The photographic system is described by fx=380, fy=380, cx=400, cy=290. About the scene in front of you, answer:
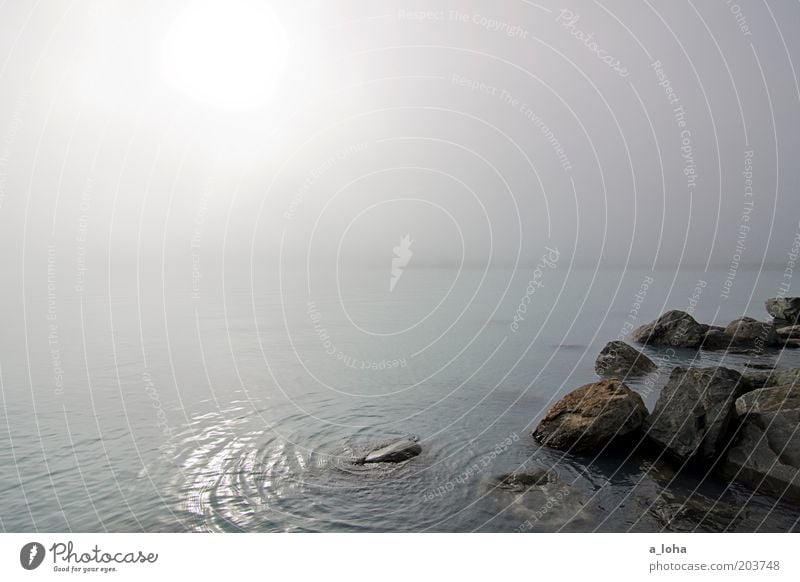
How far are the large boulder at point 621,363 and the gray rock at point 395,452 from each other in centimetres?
2015

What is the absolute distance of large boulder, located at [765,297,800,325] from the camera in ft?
163

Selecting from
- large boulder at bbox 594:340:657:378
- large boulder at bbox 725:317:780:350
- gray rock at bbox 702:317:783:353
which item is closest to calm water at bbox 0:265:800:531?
large boulder at bbox 594:340:657:378

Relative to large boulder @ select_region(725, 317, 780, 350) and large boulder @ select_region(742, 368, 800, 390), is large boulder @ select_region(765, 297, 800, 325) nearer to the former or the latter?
large boulder @ select_region(725, 317, 780, 350)

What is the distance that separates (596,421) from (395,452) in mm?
8715

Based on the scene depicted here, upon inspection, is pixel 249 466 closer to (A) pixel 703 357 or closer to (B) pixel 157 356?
→ (B) pixel 157 356

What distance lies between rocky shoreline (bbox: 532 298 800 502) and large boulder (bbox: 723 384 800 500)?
24 mm

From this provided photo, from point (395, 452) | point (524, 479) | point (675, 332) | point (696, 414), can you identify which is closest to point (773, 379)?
point (696, 414)

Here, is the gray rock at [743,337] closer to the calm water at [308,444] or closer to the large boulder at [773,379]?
the calm water at [308,444]

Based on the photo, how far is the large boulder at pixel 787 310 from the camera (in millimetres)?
49572

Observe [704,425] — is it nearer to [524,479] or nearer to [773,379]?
[773,379]

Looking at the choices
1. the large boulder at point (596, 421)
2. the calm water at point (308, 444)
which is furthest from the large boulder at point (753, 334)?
the large boulder at point (596, 421)

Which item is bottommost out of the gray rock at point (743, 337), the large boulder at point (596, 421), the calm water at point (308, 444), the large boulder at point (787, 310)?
the calm water at point (308, 444)

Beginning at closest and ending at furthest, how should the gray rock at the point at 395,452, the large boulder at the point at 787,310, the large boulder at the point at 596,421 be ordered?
1. the gray rock at the point at 395,452
2. the large boulder at the point at 596,421
3. the large boulder at the point at 787,310
